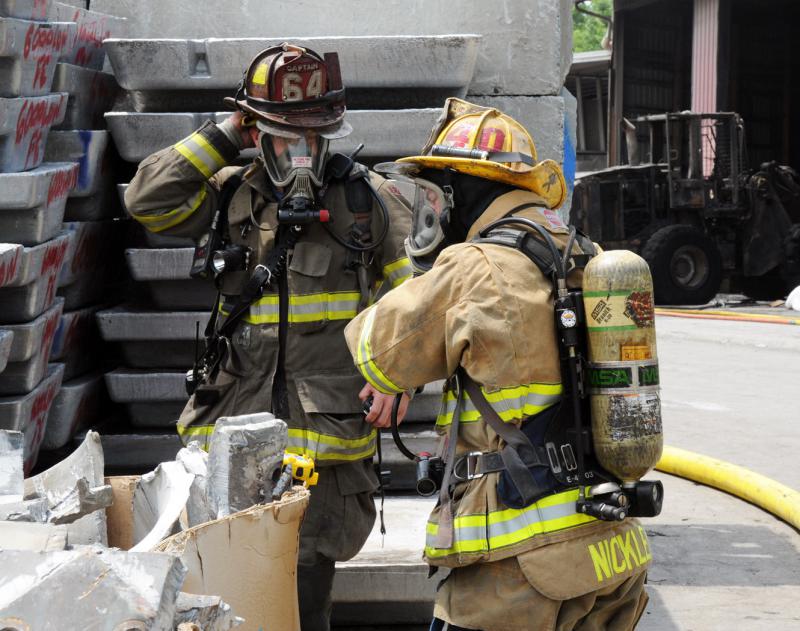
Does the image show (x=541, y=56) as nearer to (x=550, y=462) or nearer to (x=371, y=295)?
(x=371, y=295)

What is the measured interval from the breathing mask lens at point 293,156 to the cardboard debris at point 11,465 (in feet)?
3.85

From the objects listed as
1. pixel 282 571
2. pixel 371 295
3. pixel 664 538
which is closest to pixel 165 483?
pixel 282 571

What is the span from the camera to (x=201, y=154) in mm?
3873

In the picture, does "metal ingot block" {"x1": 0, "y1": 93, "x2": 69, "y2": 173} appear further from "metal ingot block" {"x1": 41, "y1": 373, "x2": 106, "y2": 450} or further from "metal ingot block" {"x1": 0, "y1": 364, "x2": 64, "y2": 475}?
"metal ingot block" {"x1": 41, "y1": 373, "x2": 106, "y2": 450}

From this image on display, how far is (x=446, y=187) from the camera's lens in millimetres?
2936

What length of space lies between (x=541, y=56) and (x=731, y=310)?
11659 mm

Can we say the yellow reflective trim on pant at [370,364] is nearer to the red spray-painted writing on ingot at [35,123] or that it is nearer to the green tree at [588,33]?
the red spray-painted writing on ingot at [35,123]

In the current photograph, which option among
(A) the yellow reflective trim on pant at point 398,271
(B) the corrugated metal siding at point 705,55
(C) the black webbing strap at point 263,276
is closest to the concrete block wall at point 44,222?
(C) the black webbing strap at point 263,276

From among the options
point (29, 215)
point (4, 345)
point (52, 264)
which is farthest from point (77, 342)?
point (4, 345)

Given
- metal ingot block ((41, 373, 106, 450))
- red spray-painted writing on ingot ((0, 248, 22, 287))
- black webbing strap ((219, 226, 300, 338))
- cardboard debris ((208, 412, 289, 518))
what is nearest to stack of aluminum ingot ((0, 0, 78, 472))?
red spray-painted writing on ingot ((0, 248, 22, 287))

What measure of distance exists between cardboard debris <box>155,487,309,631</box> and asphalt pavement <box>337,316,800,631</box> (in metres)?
1.58

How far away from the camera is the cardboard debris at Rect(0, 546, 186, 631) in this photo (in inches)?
78.7

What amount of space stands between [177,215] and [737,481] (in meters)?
3.72

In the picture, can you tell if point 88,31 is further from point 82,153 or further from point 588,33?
point 588,33
